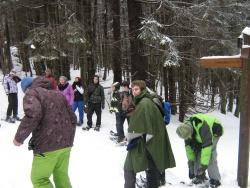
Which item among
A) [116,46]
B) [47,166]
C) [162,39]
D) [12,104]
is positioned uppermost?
[162,39]

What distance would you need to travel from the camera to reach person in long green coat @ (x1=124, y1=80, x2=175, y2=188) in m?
5.95

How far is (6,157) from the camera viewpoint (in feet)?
31.0

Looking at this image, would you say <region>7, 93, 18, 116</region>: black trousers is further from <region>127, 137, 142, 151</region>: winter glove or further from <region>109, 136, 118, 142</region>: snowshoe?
<region>127, 137, 142, 151</region>: winter glove

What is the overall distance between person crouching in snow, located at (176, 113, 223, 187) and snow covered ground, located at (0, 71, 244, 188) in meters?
0.35

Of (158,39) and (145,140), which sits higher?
(158,39)

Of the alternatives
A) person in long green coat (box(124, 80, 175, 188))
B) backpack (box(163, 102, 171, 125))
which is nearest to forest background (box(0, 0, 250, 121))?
backpack (box(163, 102, 171, 125))

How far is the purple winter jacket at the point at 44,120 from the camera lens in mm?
4906

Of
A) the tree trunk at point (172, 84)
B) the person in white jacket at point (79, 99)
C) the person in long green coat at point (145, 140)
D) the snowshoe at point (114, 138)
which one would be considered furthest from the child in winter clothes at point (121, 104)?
the tree trunk at point (172, 84)

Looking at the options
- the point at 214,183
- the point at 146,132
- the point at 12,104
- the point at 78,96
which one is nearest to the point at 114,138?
the point at 78,96

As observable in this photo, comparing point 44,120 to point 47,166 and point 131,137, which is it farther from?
point 131,137

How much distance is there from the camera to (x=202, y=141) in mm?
6832

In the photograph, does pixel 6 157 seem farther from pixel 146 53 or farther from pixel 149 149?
pixel 146 53

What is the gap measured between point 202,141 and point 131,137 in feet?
4.60

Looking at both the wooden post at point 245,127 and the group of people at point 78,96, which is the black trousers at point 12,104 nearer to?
the group of people at point 78,96
